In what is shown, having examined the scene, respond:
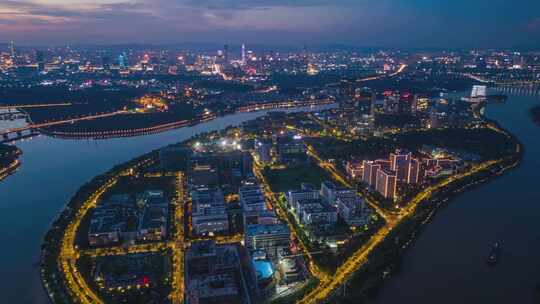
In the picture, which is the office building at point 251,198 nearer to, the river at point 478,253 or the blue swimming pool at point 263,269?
the blue swimming pool at point 263,269

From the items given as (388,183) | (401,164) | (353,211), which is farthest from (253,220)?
(401,164)

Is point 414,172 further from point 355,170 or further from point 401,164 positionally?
point 355,170

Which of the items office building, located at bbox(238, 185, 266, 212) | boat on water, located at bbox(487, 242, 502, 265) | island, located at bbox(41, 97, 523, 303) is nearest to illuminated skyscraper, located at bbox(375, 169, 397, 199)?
island, located at bbox(41, 97, 523, 303)

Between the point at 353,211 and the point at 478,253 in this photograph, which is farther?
the point at 353,211

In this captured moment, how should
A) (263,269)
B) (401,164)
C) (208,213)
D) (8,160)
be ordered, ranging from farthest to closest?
(8,160), (401,164), (208,213), (263,269)

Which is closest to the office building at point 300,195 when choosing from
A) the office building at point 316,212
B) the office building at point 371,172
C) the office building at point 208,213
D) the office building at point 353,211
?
the office building at point 316,212

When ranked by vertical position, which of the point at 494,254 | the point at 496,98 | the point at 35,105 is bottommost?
the point at 494,254

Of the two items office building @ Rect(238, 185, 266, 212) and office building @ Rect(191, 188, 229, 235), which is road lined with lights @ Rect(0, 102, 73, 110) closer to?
office building @ Rect(191, 188, 229, 235)
